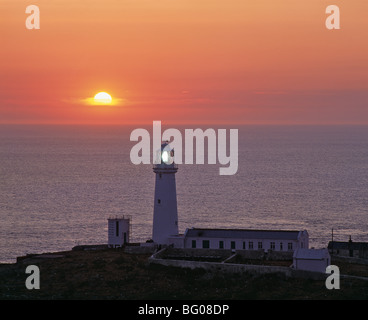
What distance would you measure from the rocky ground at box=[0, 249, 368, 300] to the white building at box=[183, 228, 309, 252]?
4.52m

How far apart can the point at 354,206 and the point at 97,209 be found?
34618 millimetres

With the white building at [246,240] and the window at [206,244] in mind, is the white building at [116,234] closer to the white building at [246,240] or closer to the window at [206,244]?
the white building at [246,240]

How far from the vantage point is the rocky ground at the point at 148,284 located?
51.3m

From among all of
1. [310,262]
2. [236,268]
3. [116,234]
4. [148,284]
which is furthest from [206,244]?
[310,262]

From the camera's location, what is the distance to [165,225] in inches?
2559

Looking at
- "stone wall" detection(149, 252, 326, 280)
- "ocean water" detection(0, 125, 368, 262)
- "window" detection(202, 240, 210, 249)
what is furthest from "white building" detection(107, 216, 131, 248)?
"ocean water" detection(0, 125, 368, 262)

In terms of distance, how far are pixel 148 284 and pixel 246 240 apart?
34.0ft

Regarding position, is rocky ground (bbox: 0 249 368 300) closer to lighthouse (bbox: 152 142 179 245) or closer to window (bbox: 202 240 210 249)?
window (bbox: 202 240 210 249)

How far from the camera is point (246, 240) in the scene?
202 ft

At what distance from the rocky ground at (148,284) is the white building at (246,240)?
14.8 ft

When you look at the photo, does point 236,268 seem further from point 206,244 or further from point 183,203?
point 183,203

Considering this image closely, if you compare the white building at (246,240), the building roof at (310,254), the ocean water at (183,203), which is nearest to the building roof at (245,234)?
the white building at (246,240)
